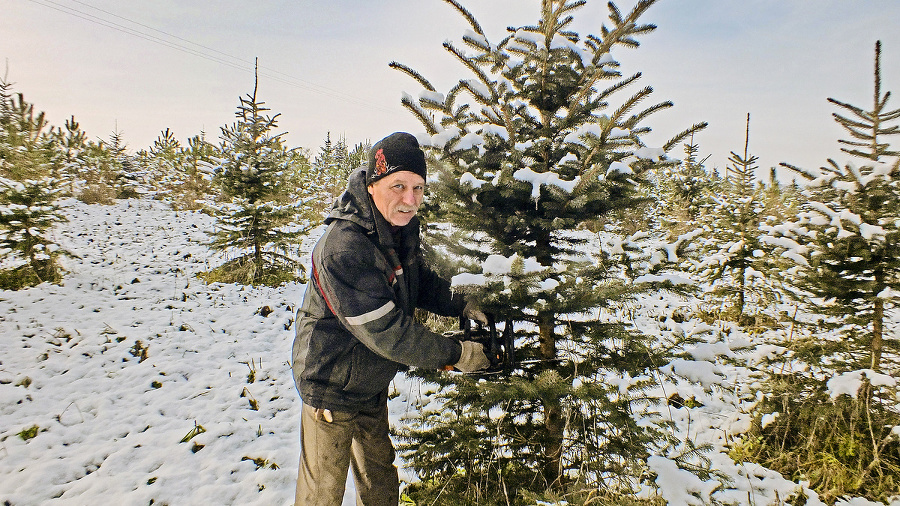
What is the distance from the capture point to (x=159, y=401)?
4570 mm

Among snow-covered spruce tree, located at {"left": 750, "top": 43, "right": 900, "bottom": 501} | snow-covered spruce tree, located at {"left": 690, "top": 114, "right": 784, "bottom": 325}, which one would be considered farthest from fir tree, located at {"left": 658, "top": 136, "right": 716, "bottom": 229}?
snow-covered spruce tree, located at {"left": 750, "top": 43, "right": 900, "bottom": 501}

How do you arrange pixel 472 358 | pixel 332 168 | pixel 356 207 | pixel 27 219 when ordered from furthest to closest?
1. pixel 332 168
2. pixel 27 219
3. pixel 356 207
4. pixel 472 358

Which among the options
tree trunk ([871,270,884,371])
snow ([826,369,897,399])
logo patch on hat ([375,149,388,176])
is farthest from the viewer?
tree trunk ([871,270,884,371])

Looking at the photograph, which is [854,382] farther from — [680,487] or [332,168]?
[332,168]

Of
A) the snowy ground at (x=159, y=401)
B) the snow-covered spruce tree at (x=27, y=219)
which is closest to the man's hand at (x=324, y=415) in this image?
the snowy ground at (x=159, y=401)

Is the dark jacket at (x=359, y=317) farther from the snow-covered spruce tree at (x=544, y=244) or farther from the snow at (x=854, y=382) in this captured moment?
the snow at (x=854, y=382)

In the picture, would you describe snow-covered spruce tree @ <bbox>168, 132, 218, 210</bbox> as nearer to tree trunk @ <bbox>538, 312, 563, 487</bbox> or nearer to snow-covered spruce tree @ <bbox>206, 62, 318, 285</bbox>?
snow-covered spruce tree @ <bbox>206, 62, 318, 285</bbox>

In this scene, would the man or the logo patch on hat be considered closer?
the man

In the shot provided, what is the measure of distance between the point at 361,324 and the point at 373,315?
0.08 m

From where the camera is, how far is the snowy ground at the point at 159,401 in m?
3.29

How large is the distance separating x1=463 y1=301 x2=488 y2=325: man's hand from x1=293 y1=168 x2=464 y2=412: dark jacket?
31 centimetres

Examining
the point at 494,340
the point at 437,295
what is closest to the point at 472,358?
the point at 494,340

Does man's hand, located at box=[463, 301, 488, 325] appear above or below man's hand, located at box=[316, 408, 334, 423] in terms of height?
above

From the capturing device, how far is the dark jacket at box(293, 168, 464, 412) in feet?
6.95
